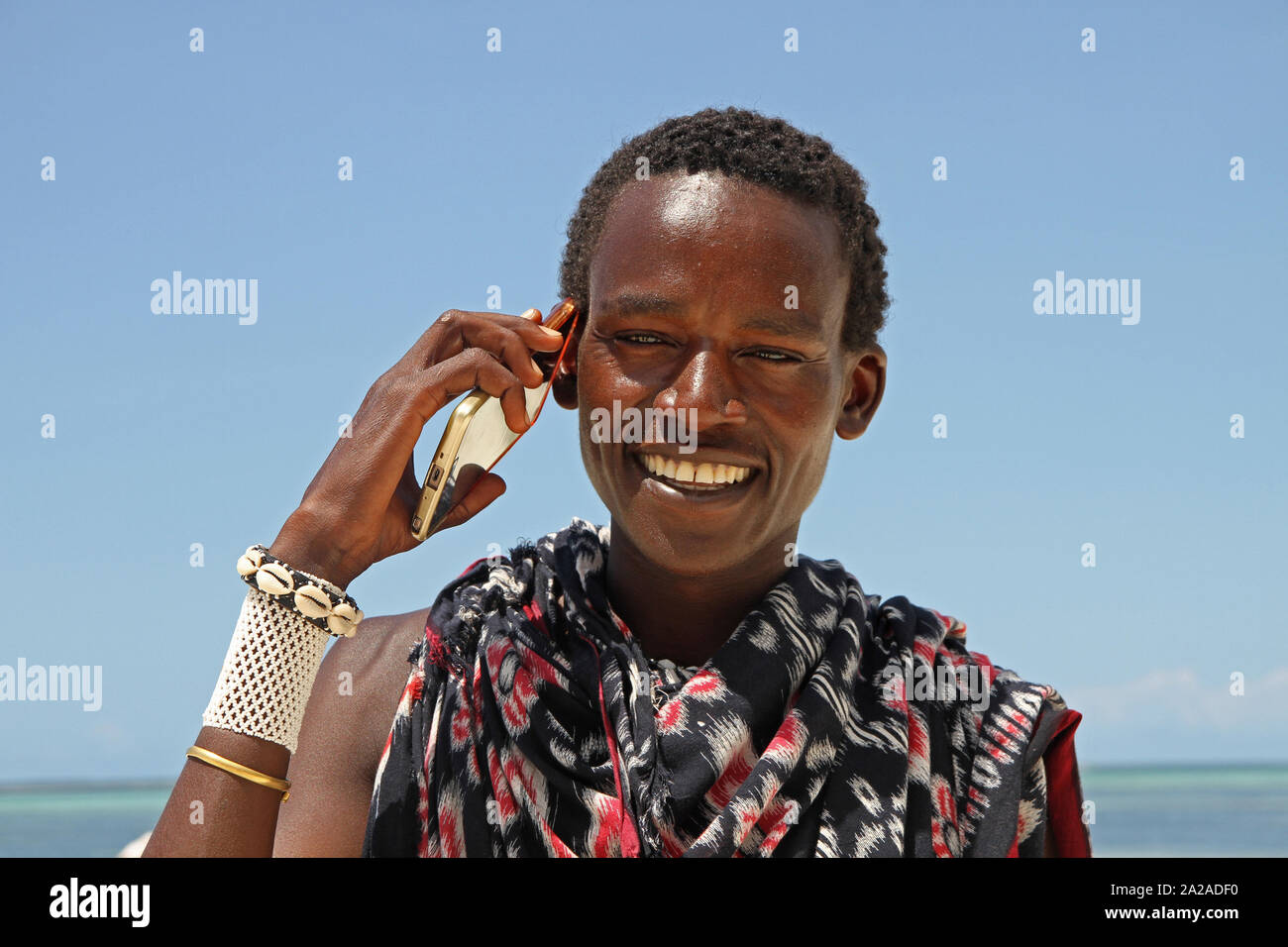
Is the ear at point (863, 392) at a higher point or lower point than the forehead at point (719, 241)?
lower

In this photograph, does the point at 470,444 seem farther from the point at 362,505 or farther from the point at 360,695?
the point at 360,695

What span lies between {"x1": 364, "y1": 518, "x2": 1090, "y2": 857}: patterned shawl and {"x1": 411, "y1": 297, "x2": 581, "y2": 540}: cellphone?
35 cm

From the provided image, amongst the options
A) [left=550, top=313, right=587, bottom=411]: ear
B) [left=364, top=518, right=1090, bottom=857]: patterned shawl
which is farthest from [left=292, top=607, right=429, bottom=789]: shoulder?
[left=550, top=313, right=587, bottom=411]: ear

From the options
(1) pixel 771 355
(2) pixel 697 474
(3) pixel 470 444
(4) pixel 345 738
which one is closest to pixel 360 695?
(4) pixel 345 738

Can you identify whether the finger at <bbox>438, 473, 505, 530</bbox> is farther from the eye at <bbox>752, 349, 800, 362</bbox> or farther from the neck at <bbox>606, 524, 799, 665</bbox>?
the eye at <bbox>752, 349, 800, 362</bbox>

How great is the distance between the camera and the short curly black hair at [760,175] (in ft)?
9.37

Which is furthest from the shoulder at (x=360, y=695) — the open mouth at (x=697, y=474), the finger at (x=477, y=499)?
the open mouth at (x=697, y=474)

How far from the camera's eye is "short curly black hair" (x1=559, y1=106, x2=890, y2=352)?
2855mm

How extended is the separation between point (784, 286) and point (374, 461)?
992 millimetres

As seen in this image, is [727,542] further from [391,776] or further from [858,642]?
[391,776]

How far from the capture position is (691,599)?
9.80 feet

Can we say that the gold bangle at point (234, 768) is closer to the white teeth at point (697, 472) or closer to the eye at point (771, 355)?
the white teeth at point (697, 472)

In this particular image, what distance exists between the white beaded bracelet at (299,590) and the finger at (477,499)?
1.12ft
